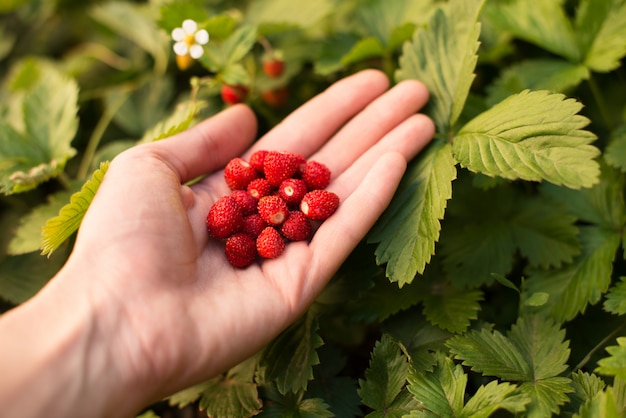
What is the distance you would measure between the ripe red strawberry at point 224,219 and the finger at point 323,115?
1.40 ft

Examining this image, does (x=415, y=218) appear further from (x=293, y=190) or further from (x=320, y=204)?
(x=293, y=190)

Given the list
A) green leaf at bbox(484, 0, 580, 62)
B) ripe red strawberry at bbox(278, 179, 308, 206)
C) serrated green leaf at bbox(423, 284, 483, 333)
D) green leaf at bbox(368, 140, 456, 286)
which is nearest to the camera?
green leaf at bbox(368, 140, 456, 286)

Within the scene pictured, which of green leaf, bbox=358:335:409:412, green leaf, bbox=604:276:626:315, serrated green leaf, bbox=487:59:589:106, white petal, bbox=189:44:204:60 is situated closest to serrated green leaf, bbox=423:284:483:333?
green leaf, bbox=358:335:409:412

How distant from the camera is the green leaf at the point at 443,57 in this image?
2.22 m

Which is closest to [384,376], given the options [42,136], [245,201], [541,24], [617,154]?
[245,201]

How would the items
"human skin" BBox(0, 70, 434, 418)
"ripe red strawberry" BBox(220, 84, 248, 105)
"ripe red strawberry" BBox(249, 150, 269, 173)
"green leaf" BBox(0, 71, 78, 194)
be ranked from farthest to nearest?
"ripe red strawberry" BBox(220, 84, 248, 105)
"green leaf" BBox(0, 71, 78, 194)
"ripe red strawberry" BBox(249, 150, 269, 173)
"human skin" BBox(0, 70, 434, 418)

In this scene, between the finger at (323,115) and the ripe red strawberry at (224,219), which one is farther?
the finger at (323,115)

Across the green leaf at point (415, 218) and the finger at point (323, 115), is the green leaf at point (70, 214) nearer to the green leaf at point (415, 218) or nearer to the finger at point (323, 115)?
the finger at point (323, 115)

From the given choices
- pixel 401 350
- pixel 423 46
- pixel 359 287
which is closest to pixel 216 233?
pixel 359 287

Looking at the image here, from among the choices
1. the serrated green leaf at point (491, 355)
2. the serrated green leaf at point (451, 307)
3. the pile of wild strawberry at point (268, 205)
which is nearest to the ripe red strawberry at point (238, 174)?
the pile of wild strawberry at point (268, 205)

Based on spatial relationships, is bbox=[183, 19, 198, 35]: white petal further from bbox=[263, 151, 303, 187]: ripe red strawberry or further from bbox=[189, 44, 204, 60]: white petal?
bbox=[263, 151, 303, 187]: ripe red strawberry

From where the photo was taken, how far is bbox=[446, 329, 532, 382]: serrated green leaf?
5.65 feet

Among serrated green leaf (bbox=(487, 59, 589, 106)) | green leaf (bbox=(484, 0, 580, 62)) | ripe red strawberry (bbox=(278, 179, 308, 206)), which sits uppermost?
green leaf (bbox=(484, 0, 580, 62))

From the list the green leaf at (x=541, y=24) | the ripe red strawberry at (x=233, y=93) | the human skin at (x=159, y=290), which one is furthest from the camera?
the ripe red strawberry at (x=233, y=93)
